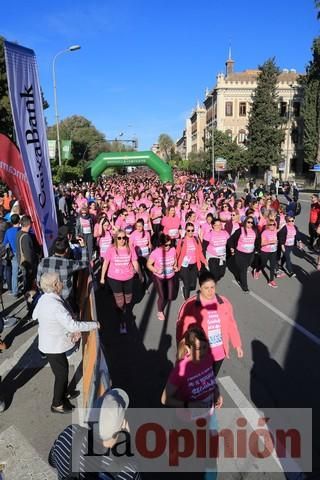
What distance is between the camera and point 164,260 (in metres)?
6.81

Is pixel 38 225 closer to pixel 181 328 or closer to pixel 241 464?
pixel 181 328

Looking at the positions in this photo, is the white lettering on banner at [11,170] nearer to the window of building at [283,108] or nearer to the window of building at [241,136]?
the window of building at [241,136]

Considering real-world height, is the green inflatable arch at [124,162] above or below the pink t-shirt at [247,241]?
above

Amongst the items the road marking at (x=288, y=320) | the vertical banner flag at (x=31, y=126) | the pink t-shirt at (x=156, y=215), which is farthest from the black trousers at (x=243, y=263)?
the pink t-shirt at (x=156, y=215)

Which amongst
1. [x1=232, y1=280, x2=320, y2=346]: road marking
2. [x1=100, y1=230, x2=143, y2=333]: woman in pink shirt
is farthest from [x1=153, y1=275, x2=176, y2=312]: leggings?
[x1=232, y1=280, x2=320, y2=346]: road marking

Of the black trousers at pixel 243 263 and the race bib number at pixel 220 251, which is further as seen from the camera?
the black trousers at pixel 243 263

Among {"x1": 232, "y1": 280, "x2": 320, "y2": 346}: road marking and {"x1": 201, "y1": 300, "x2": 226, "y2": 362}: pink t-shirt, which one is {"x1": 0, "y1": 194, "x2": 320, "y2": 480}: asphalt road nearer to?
{"x1": 232, "y1": 280, "x2": 320, "y2": 346}: road marking

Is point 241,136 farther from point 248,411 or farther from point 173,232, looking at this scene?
point 248,411

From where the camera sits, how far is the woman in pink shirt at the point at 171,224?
10406 millimetres

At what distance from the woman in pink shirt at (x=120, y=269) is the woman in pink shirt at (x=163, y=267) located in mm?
481

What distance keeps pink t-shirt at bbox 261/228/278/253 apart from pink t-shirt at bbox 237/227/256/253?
0.44m

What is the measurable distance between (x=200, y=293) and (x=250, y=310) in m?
3.82

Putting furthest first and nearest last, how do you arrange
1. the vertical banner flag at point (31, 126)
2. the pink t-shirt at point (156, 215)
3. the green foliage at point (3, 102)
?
1. the green foliage at point (3, 102)
2. the pink t-shirt at point (156, 215)
3. the vertical banner flag at point (31, 126)

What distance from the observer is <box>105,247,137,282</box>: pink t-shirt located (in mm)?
6285
